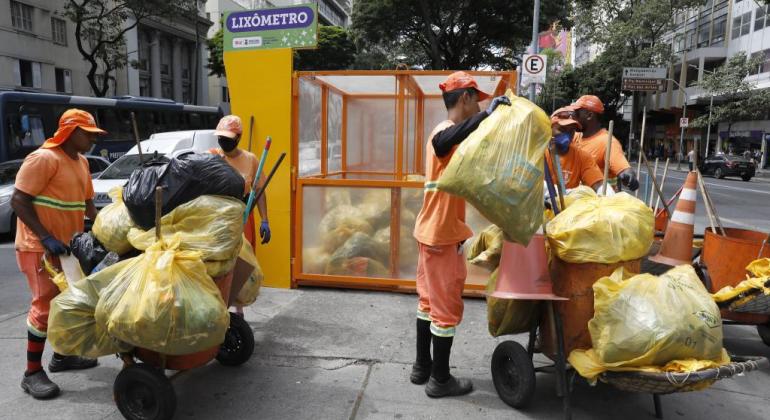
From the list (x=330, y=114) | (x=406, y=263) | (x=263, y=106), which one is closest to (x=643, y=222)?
(x=406, y=263)

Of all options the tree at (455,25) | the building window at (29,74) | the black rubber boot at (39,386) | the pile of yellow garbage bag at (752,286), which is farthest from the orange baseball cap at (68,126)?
the building window at (29,74)

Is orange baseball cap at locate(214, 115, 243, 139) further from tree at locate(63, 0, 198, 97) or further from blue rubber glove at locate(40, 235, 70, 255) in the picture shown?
tree at locate(63, 0, 198, 97)

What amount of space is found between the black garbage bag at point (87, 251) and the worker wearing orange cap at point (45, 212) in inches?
2.4

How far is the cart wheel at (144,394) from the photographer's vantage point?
2758 millimetres

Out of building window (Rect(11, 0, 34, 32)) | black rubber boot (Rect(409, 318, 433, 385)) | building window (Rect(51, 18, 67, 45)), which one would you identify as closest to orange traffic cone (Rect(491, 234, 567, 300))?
black rubber boot (Rect(409, 318, 433, 385))

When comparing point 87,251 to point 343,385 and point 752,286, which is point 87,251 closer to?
point 343,385

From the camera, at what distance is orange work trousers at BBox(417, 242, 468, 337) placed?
3.12 metres

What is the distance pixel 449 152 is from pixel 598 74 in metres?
44.4

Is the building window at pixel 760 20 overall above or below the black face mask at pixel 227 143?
above

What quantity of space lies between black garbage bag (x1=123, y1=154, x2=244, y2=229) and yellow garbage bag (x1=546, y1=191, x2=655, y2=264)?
5.93 ft

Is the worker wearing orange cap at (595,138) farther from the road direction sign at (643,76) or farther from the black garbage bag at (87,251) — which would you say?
the road direction sign at (643,76)

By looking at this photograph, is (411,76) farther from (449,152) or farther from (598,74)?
(598,74)

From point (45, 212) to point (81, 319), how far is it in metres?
0.89

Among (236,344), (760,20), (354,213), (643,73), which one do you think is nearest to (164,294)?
(236,344)
